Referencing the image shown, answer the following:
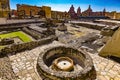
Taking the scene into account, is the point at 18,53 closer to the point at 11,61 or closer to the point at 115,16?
the point at 11,61

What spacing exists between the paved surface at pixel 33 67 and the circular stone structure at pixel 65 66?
42 centimetres

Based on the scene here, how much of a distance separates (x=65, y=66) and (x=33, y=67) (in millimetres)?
1948

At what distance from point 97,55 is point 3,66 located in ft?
21.4

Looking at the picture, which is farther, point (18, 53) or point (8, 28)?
point (8, 28)

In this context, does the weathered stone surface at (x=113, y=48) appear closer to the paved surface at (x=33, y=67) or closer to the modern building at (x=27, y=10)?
the paved surface at (x=33, y=67)

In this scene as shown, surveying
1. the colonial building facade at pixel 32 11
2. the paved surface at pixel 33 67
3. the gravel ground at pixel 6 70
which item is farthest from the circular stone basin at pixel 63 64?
the colonial building facade at pixel 32 11

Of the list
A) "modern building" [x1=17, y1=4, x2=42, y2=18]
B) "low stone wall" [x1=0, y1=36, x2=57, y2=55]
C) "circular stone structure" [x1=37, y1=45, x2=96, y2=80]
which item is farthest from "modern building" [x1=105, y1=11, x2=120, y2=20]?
"circular stone structure" [x1=37, y1=45, x2=96, y2=80]

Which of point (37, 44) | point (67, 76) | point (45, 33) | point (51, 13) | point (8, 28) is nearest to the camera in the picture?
point (67, 76)

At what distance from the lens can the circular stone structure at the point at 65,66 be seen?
213 inches

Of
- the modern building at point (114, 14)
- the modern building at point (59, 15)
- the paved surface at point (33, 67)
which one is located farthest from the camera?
the modern building at point (114, 14)

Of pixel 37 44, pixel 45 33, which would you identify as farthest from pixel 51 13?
pixel 37 44

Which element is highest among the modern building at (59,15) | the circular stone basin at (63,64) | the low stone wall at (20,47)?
the modern building at (59,15)

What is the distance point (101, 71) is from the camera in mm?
6309

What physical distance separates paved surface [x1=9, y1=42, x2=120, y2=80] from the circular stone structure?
1.38 feet
